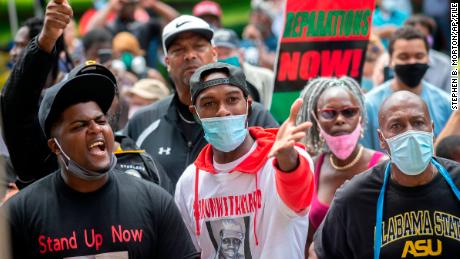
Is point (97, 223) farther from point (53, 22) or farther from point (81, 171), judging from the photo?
point (53, 22)

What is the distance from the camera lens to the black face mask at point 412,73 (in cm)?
818

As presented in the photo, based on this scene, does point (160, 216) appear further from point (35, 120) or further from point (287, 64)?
point (287, 64)

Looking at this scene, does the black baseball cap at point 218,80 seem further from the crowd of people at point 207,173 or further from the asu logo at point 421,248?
the asu logo at point 421,248

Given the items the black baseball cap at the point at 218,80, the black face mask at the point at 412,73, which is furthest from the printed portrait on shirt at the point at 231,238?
the black face mask at the point at 412,73

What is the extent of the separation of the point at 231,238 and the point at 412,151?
1063 mm

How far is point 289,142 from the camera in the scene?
5.02 m

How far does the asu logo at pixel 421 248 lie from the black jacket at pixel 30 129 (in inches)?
58.3

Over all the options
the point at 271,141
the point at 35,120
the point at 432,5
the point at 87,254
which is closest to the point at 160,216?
the point at 87,254

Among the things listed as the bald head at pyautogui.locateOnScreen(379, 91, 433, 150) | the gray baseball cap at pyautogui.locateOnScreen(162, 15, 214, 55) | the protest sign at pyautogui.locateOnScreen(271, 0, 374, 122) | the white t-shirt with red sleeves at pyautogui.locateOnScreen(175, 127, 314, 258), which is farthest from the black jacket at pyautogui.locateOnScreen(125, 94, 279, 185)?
the protest sign at pyautogui.locateOnScreen(271, 0, 374, 122)

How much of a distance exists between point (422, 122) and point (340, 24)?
259 cm

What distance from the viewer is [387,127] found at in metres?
5.71

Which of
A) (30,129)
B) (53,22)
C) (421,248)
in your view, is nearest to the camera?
(421,248)

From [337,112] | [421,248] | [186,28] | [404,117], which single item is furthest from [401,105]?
[186,28]

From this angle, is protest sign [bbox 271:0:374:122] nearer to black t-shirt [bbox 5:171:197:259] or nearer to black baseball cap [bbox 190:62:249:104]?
black baseball cap [bbox 190:62:249:104]
